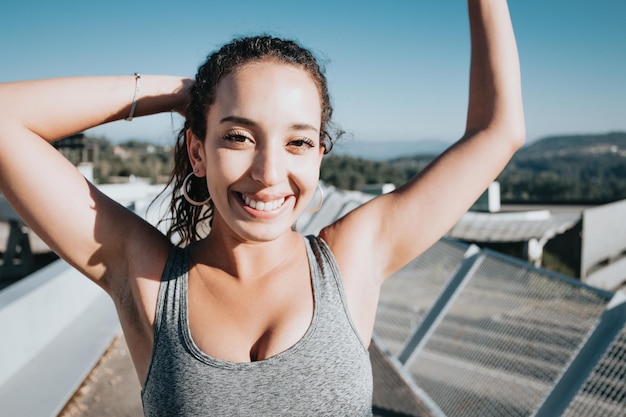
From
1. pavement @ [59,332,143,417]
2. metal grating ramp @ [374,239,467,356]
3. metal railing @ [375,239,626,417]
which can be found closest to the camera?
metal railing @ [375,239,626,417]

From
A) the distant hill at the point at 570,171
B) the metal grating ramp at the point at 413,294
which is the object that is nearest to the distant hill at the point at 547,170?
the distant hill at the point at 570,171

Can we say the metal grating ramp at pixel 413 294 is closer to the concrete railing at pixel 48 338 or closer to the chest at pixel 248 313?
the concrete railing at pixel 48 338

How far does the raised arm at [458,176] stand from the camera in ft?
5.08

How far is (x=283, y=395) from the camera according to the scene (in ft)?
4.38

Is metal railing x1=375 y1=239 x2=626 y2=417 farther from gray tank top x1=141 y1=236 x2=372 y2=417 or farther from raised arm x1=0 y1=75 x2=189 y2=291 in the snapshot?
raised arm x1=0 y1=75 x2=189 y2=291

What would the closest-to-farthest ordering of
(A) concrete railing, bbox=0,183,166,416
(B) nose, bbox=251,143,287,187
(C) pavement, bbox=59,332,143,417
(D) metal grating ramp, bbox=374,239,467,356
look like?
1. (B) nose, bbox=251,143,287,187
2. (A) concrete railing, bbox=0,183,166,416
3. (C) pavement, bbox=59,332,143,417
4. (D) metal grating ramp, bbox=374,239,467,356

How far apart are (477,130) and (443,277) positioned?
269 cm

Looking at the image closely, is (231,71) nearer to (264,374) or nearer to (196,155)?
(196,155)

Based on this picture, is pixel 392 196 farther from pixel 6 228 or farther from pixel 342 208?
pixel 6 228

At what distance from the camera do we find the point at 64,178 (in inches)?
55.9

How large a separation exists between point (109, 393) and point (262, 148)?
2.78 meters

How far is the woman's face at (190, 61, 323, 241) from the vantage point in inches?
52.2

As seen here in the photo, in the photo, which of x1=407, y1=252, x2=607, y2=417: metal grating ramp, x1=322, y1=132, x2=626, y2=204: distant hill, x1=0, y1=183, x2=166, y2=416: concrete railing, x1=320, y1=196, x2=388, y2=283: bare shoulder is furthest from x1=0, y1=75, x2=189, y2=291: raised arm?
x1=322, y1=132, x2=626, y2=204: distant hill

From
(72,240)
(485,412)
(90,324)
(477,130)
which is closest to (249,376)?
(72,240)
